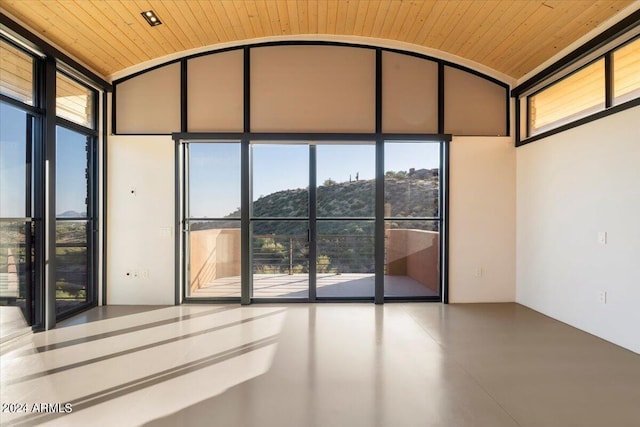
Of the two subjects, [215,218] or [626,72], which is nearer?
[626,72]

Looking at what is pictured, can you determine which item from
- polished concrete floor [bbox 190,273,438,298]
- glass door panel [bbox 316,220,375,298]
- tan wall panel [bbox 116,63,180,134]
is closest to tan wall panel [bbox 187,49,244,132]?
tan wall panel [bbox 116,63,180,134]

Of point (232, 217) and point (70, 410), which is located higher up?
point (232, 217)

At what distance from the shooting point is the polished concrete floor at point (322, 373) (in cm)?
236

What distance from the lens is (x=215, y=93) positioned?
5.14m

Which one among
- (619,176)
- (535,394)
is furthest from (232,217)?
(619,176)

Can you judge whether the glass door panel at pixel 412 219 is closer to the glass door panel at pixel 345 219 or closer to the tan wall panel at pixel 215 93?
the glass door panel at pixel 345 219

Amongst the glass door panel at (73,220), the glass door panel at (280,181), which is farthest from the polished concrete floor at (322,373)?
the glass door panel at (280,181)

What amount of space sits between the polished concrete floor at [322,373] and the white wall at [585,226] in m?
0.31

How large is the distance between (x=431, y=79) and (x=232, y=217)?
360cm

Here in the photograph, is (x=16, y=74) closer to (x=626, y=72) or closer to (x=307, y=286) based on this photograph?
(x=307, y=286)

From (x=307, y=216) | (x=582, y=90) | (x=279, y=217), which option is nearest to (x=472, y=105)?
(x=582, y=90)

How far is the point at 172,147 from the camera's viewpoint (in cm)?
515

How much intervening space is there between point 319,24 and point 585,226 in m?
4.14

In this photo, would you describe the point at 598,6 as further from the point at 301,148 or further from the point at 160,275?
the point at 160,275
